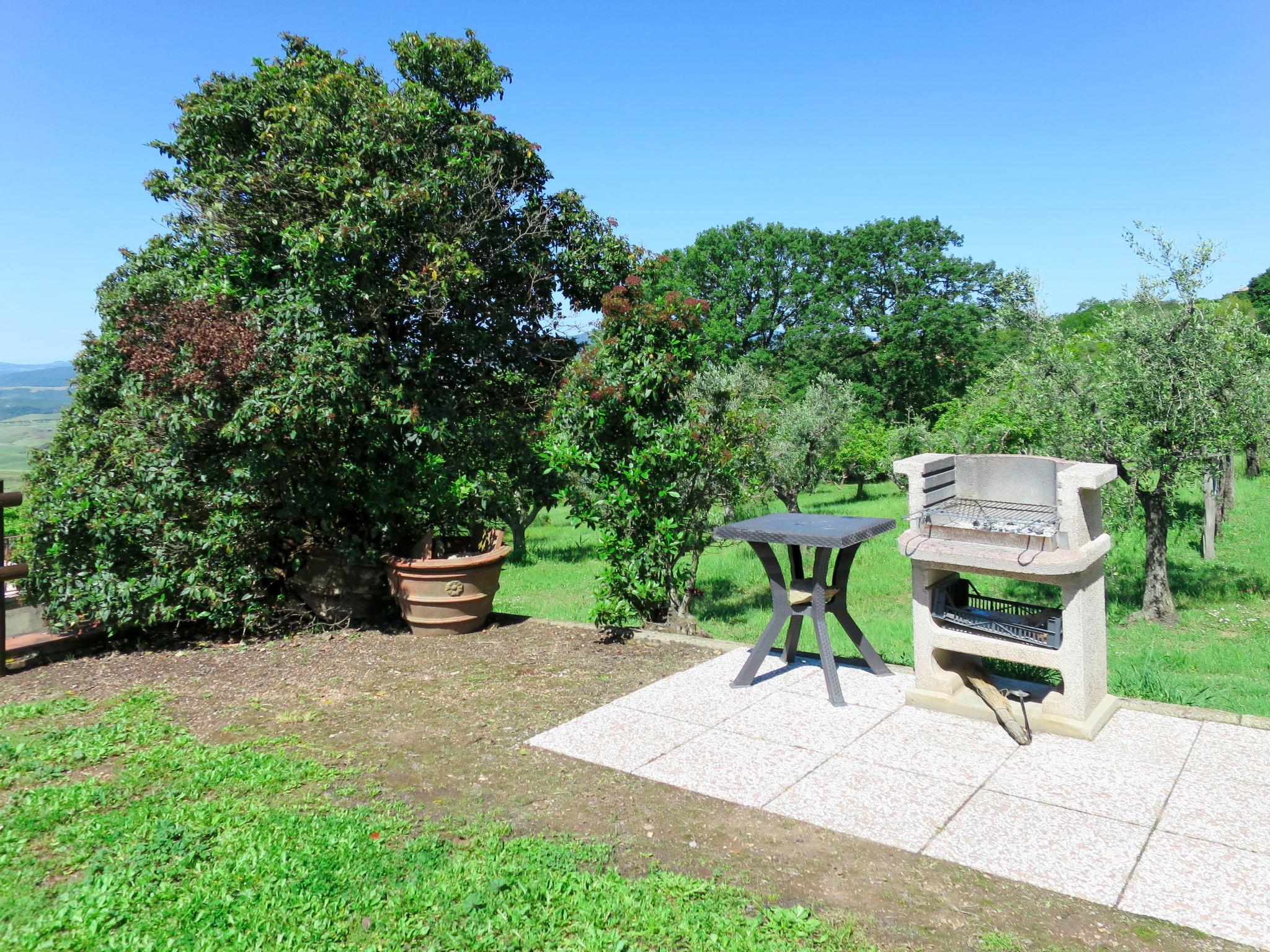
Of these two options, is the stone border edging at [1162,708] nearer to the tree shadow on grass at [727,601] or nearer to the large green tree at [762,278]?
the tree shadow on grass at [727,601]

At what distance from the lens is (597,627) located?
6.82 metres

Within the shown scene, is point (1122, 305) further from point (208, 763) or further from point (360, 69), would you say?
point (208, 763)

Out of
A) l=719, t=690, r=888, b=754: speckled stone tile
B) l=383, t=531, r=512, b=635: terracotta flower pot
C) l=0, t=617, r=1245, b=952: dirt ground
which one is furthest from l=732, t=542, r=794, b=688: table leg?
l=383, t=531, r=512, b=635: terracotta flower pot

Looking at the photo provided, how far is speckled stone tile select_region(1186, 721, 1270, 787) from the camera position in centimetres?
379

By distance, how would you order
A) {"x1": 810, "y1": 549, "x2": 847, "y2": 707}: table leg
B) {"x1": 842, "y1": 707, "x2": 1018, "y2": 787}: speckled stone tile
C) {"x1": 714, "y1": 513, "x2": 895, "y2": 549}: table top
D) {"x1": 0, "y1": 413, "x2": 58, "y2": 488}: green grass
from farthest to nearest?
{"x1": 0, "y1": 413, "x2": 58, "y2": 488}: green grass
{"x1": 810, "y1": 549, "x2": 847, "y2": 707}: table leg
{"x1": 714, "y1": 513, "x2": 895, "y2": 549}: table top
{"x1": 842, "y1": 707, "x2": 1018, "y2": 787}: speckled stone tile

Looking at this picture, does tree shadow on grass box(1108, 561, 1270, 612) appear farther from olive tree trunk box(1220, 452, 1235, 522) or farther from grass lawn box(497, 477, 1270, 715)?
olive tree trunk box(1220, 452, 1235, 522)

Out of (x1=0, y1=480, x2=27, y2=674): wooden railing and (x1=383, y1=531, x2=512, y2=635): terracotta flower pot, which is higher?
(x1=0, y1=480, x2=27, y2=674): wooden railing

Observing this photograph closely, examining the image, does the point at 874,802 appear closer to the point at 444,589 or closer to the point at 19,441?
the point at 444,589

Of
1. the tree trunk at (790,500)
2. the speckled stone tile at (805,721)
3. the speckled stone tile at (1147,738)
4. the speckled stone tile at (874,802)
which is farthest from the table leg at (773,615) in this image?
the tree trunk at (790,500)

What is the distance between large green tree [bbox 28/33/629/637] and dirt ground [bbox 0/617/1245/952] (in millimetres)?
850

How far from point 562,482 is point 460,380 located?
1498 mm

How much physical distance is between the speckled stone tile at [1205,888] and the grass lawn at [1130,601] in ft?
6.72

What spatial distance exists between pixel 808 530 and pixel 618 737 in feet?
5.33

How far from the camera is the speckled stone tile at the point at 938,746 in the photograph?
13.0 feet
